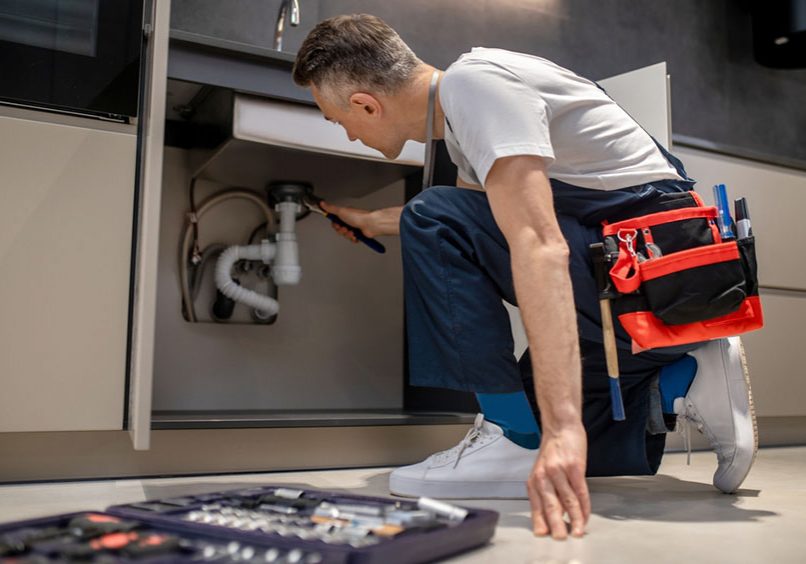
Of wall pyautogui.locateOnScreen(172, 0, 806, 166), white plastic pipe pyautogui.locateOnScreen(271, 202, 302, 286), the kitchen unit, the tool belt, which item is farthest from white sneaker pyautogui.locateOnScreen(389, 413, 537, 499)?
wall pyautogui.locateOnScreen(172, 0, 806, 166)

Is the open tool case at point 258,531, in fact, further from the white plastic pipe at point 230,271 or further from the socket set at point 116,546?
the white plastic pipe at point 230,271

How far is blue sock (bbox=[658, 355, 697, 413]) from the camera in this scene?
129 centimetres

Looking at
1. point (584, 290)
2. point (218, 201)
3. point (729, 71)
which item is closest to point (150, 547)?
point (584, 290)

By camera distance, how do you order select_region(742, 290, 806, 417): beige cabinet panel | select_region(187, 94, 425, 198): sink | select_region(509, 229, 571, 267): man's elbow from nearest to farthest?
1. select_region(509, 229, 571, 267): man's elbow
2. select_region(187, 94, 425, 198): sink
3. select_region(742, 290, 806, 417): beige cabinet panel

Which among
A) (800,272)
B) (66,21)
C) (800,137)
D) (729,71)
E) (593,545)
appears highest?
(729,71)

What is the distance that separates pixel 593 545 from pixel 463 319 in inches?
15.3

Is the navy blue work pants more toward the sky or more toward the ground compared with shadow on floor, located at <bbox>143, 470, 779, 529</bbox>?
more toward the sky

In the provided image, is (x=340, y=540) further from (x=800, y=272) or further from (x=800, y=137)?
(x=800, y=137)

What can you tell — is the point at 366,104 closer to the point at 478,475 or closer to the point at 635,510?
the point at 478,475

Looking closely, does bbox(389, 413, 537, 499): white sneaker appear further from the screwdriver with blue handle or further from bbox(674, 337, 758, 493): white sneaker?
the screwdriver with blue handle

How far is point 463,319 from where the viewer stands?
1158 mm

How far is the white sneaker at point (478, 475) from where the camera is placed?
1.20 meters

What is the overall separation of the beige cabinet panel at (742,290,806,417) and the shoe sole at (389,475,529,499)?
1.14m

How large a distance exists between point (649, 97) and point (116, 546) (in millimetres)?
1544
